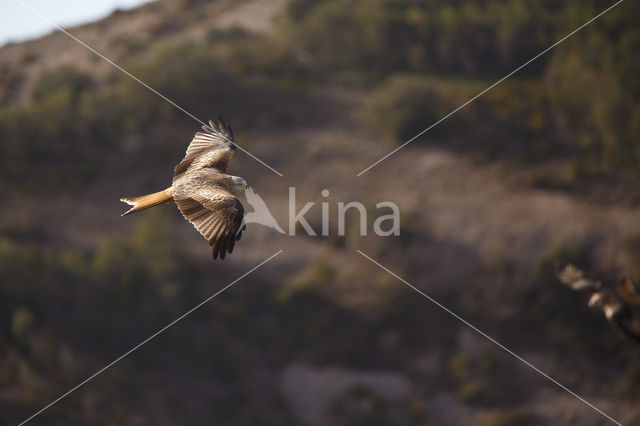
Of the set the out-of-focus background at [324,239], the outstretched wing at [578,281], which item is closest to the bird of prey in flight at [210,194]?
the outstretched wing at [578,281]

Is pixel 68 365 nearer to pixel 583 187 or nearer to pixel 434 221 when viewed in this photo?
pixel 434 221

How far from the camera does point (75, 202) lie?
47562 millimetres

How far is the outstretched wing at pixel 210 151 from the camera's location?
14901mm

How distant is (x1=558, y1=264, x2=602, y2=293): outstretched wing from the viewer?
841 cm

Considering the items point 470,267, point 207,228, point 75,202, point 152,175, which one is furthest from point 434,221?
point 207,228

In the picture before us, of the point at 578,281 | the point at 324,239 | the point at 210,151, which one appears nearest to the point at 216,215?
the point at 210,151

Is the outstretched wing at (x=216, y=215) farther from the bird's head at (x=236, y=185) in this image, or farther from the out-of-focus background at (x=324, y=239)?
the out-of-focus background at (x=324, y=239)

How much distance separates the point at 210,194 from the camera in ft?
43.1

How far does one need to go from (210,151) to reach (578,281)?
322 inches

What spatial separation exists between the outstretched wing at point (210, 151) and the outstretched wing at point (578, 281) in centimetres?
675

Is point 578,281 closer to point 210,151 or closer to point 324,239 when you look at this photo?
point 210,151

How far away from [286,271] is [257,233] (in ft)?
8.36

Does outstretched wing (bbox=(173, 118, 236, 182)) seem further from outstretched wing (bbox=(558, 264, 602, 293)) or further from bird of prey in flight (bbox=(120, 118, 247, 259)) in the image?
outstretched wing (bbox=(558, 264, 602, 293))

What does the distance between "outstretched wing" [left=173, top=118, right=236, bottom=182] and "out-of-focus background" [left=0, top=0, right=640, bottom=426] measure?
82.1 feet
